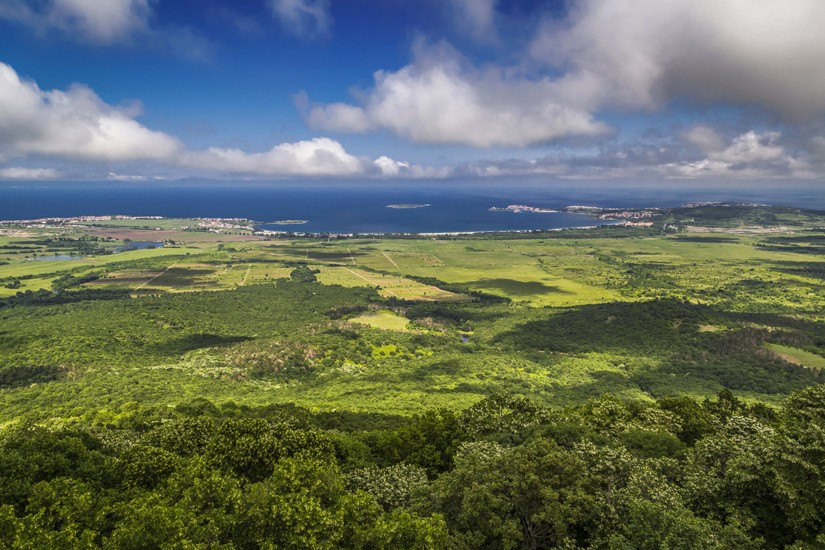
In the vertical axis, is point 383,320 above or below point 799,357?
above

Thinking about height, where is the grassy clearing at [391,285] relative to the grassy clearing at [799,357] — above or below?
above

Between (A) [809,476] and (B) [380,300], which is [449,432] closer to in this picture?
(A) [809,476]

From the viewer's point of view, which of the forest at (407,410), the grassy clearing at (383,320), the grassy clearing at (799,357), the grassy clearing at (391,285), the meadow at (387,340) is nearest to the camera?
the forest at (407,410)

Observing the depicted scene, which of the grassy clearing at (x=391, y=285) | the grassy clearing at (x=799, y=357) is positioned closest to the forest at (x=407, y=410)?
the grassy clearing at (x=799, y=357)

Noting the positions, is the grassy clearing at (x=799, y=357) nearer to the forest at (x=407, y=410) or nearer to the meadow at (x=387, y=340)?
the meadow at (x=387, y=340)

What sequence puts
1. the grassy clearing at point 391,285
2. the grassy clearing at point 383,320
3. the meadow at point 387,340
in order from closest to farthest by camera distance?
the meadow at point 387,340, the grassy clearing at point 383,320, the grassy clearing at point 391,285

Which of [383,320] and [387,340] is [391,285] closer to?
[383,320]

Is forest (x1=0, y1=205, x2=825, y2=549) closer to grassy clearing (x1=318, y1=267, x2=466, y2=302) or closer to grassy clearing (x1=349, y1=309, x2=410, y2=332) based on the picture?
grassy clearing (x1=349, y1=309, x2=410, y2=332)

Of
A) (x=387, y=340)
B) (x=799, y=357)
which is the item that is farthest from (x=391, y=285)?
(x=799, y=357)
